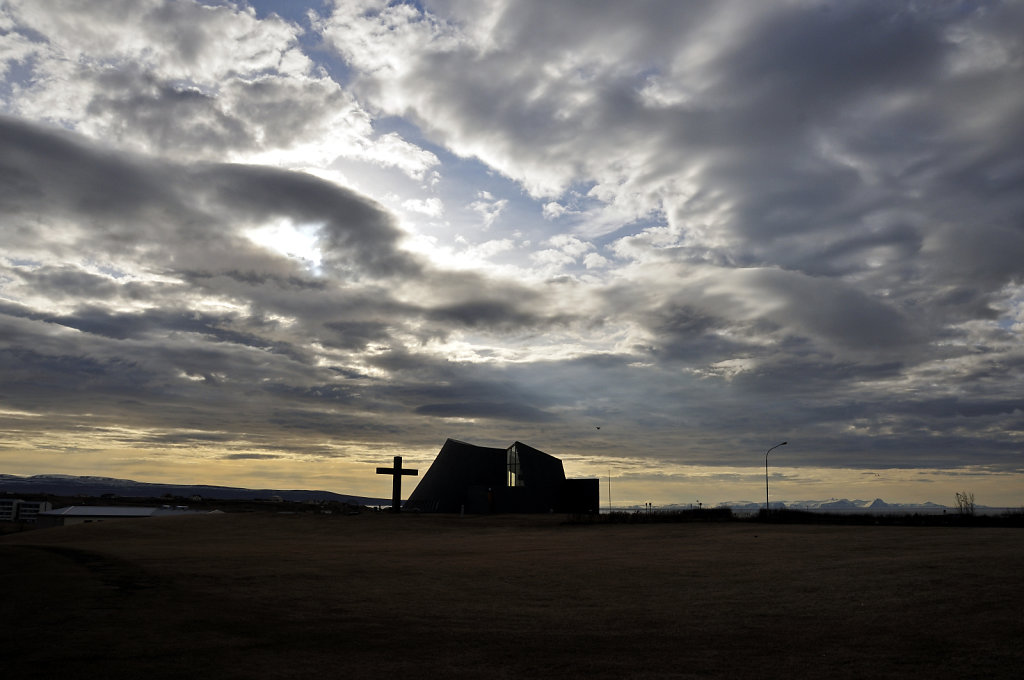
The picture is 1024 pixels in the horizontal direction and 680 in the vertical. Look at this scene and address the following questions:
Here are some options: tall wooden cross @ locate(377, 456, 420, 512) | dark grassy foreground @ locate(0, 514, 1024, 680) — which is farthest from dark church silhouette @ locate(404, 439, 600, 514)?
dark grassy foreground @ locate(0, 514, 1024, 680)

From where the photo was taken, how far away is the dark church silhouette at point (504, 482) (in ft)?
244

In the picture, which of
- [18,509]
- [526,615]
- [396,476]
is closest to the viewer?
[526,615]

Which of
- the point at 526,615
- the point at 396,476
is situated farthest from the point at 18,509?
the point at 526,615

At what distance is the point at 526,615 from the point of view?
14.0 meters

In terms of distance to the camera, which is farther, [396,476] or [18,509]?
[18,509]

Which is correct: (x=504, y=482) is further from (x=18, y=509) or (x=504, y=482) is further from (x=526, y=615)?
(x=18, y=509)

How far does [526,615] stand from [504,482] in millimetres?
62307

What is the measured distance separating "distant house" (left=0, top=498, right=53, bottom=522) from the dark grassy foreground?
168300mm

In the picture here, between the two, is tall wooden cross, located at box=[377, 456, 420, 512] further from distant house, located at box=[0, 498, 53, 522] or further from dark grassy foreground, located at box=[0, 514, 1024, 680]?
Result: distant house, located at box=[0, 498, 53, 522]

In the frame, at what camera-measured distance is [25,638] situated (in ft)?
33.8

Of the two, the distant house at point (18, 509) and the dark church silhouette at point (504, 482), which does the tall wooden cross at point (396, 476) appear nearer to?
the dark church silhouette at point (504, 482)

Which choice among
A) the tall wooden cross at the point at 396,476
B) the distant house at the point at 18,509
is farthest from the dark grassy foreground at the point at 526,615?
the distant house at the point at 18,509

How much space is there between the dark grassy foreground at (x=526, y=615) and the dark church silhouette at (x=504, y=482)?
49871mm

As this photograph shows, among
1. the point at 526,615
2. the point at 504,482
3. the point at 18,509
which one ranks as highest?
the point at 504,482
